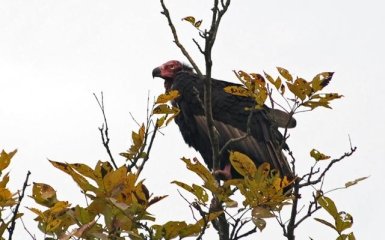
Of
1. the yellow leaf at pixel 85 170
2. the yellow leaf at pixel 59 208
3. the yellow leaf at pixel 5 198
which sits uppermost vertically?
the yellow leaf at pixel 5 198

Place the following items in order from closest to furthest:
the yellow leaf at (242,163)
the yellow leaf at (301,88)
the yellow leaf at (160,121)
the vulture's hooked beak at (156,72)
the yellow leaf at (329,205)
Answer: the yellow leaf at (242,163) < the yellow leaf at (329,205) < the yellow leaf at (301,88) < the yellow leaf at (160,121) < the vulture's hooked beak at (156,72)

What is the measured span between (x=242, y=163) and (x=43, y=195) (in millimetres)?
945

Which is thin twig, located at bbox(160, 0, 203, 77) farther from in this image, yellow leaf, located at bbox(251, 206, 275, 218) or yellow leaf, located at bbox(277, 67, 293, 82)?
yellow leaf, located at bbox(251, 206, 275, 218)

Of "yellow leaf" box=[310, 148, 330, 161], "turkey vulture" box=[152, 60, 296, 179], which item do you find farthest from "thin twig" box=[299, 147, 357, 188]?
"turkey vulture" box=[152, 60, 296, 179]

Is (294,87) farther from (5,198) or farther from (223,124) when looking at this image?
(223,124)

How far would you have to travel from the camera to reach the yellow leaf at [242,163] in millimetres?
3686

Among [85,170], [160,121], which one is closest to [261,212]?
[85,170]

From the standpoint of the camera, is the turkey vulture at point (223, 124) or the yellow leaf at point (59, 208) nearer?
the yellow leaf at point (59, 208)

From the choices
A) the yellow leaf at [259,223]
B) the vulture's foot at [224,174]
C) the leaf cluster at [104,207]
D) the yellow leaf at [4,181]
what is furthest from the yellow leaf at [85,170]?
the vulture's foot at [224,174]

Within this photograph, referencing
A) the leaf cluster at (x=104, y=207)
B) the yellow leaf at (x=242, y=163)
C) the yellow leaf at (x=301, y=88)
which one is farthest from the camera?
the yellow leaf at (x=301, y=88)

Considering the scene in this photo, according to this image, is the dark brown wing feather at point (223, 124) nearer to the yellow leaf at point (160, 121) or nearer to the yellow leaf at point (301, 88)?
the yellow leaf at point (160, 121)

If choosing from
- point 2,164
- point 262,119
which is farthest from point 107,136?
point 262,119

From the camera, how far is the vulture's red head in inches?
422

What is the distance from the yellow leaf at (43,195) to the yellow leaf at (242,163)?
850mm
